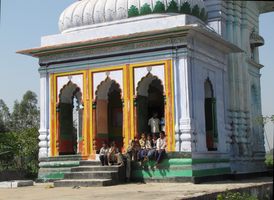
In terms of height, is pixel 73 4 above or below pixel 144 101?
above

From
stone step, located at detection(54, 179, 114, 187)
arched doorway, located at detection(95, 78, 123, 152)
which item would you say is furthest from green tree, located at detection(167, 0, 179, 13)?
stone step, located at detection(54, 179, 114, 187)

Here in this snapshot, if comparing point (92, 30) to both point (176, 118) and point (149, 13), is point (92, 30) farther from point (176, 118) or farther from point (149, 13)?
point (176, 118)

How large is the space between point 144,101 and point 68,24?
4139 millimetres

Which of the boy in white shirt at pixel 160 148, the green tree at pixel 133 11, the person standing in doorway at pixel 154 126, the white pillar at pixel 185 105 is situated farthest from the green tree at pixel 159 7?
the boy in white shirt at pixel 160 148

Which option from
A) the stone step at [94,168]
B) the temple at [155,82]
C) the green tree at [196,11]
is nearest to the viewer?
the stone step at [94,168]

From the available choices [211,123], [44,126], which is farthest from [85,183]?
[211,123]

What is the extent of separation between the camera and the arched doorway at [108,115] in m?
16.7

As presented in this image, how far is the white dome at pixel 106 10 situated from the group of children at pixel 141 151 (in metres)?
4.10

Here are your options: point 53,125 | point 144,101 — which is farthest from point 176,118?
point 53,125

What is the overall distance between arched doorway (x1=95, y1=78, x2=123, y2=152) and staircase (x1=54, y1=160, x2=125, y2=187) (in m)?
Answer: 1.42

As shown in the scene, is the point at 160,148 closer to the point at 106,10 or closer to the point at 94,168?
the point at 94,168

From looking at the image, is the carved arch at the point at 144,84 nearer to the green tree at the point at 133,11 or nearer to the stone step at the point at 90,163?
the green tree at the point at 133,11

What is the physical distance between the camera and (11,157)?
1094 inches

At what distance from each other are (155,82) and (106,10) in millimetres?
3131
